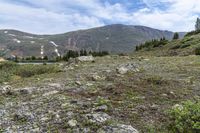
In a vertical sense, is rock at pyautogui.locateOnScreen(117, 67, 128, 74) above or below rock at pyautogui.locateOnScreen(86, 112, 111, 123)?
above

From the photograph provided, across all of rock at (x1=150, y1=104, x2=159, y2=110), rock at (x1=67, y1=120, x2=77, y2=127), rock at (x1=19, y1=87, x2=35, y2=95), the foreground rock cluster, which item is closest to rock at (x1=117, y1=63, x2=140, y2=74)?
the foreground rock cluster

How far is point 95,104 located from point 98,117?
1.43 metres

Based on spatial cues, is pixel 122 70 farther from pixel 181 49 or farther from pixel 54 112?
pixel 181 49

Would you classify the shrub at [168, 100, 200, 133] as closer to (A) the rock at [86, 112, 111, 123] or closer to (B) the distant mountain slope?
(A) the rock at [86, 112, 111, 123]

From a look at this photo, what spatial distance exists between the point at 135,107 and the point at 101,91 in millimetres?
2673

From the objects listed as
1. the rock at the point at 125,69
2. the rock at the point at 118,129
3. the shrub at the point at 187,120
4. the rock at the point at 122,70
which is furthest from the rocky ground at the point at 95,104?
the rock at the point at 125,69

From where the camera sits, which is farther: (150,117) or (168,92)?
(168,92)

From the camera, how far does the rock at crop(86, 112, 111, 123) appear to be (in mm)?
9734

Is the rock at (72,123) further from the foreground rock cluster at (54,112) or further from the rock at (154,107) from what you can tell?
the rock at (154,107)

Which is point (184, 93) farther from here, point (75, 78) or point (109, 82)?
point (75, 78)

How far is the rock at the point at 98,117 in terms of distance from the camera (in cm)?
973

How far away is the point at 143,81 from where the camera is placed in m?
15.5

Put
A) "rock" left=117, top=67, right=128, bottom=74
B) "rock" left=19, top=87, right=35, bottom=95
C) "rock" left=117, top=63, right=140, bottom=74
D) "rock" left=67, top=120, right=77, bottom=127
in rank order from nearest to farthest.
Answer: "rock" left=67, top=120, right=77, bottom=127 < "rock" left=19, top=87, right=35, bottom=95 < "rock" left=117, top=67, right=128, bottom=74 < "rock" left=117, top=63, right=140, bottom=74

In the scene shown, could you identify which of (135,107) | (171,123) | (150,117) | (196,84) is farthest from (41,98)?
(196,84)
